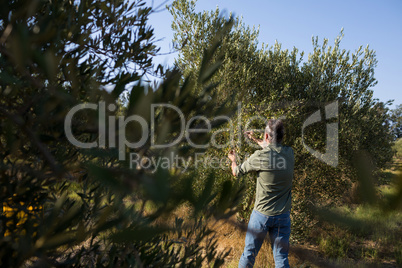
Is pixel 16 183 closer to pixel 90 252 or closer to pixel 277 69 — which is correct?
pixel 90 252

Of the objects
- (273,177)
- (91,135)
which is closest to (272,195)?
(273,177)

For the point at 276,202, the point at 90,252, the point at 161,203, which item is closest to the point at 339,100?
the point at 276,202

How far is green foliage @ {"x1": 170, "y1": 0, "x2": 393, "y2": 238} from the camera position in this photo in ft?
20.2

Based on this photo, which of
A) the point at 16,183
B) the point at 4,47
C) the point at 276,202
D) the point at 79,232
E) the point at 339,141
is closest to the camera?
the point at 79,232

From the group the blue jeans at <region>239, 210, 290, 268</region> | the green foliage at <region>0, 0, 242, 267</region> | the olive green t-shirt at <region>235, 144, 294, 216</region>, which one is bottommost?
the blue jeans at <region>239, 210, 290, 268</region>

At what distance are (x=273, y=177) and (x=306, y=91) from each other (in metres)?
4.19

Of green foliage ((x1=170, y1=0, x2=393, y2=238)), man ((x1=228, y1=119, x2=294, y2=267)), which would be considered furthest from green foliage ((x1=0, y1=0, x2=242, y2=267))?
green foliage ((x1=170, y1=0, x2=393, y2=238))

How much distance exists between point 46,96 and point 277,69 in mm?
6492

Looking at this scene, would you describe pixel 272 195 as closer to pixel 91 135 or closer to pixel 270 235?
pixel 270 235

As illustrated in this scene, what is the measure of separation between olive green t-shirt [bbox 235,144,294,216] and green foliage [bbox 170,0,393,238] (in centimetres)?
257

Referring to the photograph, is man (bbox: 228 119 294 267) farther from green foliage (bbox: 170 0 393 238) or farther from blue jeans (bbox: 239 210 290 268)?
green foliage (bbox: 170 0 393 238)

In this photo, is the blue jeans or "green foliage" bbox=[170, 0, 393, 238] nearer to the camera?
the blue jeans

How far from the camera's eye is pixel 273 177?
3270 mm

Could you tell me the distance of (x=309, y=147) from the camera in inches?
246
